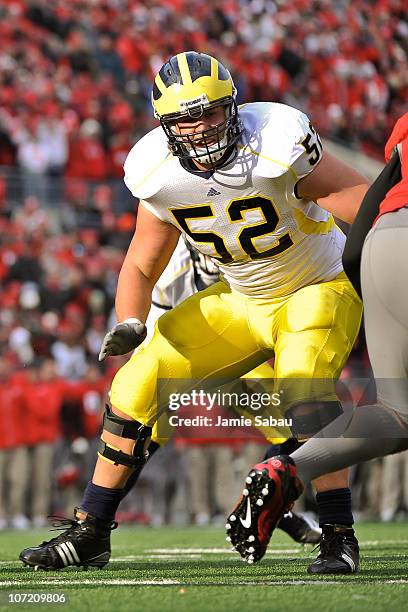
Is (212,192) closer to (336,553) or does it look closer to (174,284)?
(336,553)

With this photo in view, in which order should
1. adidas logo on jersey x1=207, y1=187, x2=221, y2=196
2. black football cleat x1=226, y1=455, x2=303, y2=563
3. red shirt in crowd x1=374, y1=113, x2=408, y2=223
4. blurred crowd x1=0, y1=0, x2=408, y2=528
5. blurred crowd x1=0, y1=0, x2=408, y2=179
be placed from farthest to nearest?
1. blurred crowd x1=0, y1=0, x2=408, y2=179
2. blurred crowd x1=0, y1=0, x2=408, y2=528
3. adidas logo on jersey x1=207, y1=187, x2=221, y2=196
4. red shirt in crowd x1=374, y1=113, x2=408, y2=223
5. black football cleat x1=226, y1=455, x2=303, y2=563

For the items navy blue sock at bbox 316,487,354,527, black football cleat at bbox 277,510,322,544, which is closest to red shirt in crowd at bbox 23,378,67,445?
black football cleat at bbox 277,510,322,544

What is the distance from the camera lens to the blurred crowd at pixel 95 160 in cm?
946

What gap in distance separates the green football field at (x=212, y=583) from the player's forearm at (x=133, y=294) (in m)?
0.98

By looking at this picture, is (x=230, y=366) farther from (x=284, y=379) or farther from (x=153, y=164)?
(x=153, y=164)

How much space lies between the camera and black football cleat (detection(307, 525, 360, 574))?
401cm

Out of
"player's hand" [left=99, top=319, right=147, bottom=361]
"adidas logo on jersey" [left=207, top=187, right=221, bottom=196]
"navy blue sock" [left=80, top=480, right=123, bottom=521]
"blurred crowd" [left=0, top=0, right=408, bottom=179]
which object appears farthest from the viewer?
"blurred crowd" [left=0, top=0, right=408, bottom=179]

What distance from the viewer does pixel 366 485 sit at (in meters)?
9.89

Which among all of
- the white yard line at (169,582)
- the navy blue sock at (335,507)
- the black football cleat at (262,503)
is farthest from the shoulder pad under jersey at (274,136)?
the white yard line at (169,582)

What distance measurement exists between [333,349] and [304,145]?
75cm

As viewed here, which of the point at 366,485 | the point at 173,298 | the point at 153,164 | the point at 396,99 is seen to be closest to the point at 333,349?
the point at 153,164

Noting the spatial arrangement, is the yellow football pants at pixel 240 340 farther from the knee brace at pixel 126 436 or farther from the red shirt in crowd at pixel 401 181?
the red shirt in crowd at pixel 401 181

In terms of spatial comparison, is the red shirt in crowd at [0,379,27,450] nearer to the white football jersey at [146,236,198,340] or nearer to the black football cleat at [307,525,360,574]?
the white football jersey at [146,236,198,340]

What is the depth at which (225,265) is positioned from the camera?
14.6ft
